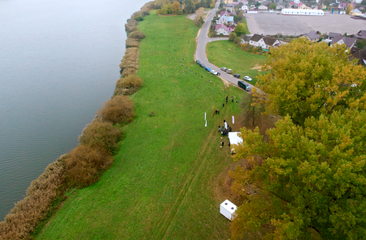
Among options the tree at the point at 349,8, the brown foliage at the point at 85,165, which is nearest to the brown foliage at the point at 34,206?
the brown foliage at the point at 85,165

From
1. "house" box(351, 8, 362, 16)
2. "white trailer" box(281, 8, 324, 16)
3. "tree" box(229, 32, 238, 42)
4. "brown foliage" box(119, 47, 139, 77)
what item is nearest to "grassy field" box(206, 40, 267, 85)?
"tree" box(229, 32, 238, 42)

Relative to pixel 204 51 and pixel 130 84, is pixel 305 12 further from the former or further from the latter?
pixel 130 84

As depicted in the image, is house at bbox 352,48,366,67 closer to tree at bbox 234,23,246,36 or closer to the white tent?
tree at bbox 234,23,246,36

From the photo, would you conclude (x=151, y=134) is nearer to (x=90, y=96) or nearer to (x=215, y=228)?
(x=215, y=228)

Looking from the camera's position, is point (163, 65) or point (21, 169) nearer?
point (21, 169)

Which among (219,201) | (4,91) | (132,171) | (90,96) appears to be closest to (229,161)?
(219,201)

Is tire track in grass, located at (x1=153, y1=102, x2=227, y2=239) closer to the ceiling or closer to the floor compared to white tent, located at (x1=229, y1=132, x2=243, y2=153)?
closer to the floor
